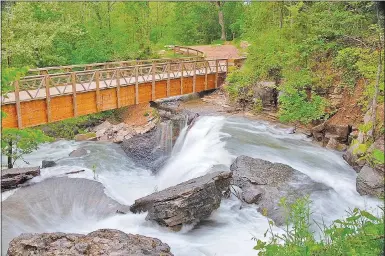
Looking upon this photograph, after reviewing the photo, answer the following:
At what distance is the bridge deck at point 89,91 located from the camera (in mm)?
14055

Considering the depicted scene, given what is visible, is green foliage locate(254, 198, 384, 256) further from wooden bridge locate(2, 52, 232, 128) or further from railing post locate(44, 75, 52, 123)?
railing post locate(44, 75, 52, 123)

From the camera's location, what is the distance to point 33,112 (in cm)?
1430

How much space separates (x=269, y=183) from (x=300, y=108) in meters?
6.68

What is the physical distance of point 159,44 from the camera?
35656mm

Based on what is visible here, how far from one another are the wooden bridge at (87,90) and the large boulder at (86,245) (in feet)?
21.8

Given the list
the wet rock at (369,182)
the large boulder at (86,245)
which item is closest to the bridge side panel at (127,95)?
the wet rock at (369,182)

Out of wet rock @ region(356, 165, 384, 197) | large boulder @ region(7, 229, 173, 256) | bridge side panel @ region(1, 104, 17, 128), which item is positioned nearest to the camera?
large boulder @ region(7, 229, 173, 256)

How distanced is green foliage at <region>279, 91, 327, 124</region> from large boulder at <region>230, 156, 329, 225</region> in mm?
5123

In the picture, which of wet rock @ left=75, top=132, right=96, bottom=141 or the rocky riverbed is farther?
wet rock @ left=75, top=132, right=96, bottom=141

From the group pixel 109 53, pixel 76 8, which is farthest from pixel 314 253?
pixel 76 8

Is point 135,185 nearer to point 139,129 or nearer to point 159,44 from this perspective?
point 139,129

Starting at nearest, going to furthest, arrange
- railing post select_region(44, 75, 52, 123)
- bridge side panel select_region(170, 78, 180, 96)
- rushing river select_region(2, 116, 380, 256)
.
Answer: rushing river select_region(2, 116, 380, 256) < railing post select_region(44, 75, 52, 123) < bridge side panel select_region(170, 78, 180, 96)

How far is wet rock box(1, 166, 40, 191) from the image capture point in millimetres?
12188

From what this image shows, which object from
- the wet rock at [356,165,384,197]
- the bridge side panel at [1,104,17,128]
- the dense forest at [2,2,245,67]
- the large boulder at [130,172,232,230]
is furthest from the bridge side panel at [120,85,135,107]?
the wet rock at [356,165,384,197]
